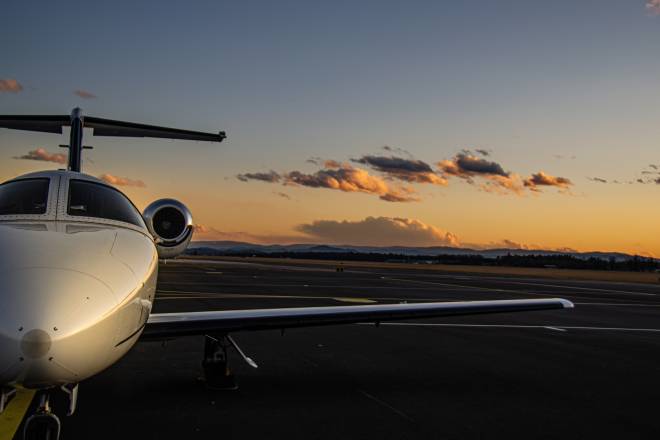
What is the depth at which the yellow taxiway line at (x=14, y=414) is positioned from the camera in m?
4.84

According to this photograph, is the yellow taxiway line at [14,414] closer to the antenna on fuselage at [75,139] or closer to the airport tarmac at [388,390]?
the airport tarmac at [388,390]

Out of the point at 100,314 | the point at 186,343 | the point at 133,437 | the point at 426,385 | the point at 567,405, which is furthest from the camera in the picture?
the point at 186,343

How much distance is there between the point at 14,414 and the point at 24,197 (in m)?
2.03

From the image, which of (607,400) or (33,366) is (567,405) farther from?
(33,366)

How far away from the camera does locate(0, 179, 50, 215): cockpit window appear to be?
193 inches

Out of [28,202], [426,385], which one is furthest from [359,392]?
[28,202]

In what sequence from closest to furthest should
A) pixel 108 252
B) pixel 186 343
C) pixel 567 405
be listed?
1. pixel 108 252
2. pixel 567 405
3. pixel 186 343

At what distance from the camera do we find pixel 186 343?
9633 millimetres

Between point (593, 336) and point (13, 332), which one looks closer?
point (13, 332)

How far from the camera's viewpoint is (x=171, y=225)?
7590mm

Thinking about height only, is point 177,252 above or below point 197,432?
above

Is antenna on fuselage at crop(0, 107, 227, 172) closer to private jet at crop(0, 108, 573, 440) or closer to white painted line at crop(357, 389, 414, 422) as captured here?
private jet at crop(0, 108, 573, 440)

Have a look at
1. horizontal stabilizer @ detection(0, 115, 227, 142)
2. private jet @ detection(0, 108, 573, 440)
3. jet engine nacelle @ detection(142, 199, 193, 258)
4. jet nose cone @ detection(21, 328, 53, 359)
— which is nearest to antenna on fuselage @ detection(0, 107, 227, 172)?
horizontal stabilizer @ detection(0, 115, 227, 142)

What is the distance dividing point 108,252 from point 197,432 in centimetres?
175
